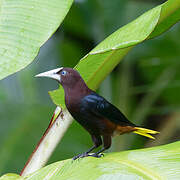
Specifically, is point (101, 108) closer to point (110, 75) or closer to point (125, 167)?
point (125, 167)

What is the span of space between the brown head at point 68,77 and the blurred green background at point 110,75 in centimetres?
88

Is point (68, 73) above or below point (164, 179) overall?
above

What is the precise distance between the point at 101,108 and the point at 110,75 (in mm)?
1723

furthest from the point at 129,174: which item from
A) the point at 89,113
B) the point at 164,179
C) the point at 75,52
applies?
the point at 75,52

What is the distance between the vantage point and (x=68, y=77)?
4.58 ft

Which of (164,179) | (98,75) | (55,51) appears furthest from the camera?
(55,51)

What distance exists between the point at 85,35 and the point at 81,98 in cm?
211

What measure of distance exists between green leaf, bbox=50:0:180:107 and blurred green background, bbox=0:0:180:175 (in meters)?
0.87

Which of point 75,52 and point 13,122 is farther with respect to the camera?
point 75,52

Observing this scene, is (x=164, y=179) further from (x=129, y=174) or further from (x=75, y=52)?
(x=75, y=52)

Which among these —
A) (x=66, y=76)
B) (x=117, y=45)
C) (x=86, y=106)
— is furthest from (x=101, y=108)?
(x=117, y=45)

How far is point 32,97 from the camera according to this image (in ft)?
9.70

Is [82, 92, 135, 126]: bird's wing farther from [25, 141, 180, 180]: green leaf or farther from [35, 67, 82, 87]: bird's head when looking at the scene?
[25, 141, 180, 180]: green leaf

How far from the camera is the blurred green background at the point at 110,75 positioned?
244 cm
